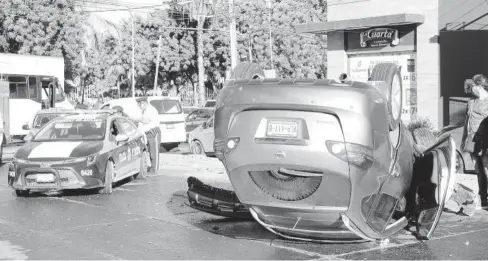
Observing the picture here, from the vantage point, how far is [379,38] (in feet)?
75.8

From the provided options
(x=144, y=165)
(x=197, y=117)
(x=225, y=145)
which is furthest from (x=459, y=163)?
(x=197, y=117)

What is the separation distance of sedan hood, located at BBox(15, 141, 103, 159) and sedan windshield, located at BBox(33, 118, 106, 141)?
15.1 inches

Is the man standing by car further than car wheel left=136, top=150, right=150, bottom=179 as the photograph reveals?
Yes

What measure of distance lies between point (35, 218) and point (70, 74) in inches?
1649

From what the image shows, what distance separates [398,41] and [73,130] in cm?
1345

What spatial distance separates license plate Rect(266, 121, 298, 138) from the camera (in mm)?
5855

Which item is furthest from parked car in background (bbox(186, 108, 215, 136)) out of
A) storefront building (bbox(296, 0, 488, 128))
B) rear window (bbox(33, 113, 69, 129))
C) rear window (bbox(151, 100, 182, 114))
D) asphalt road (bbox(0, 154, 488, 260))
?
asphalt road (bbox(0, 154, 488, 260))

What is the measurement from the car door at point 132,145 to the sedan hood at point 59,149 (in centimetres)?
A: 116

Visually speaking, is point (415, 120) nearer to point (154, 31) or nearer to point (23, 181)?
point (23, 181)

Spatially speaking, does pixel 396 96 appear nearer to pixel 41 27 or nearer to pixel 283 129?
pixel 283 129

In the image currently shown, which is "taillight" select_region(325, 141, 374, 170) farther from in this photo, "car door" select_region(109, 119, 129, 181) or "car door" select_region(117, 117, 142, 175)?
"car door" select_region(117, 117, 142, 175)

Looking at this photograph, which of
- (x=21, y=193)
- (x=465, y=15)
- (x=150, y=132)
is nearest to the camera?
(x=21, y=193)

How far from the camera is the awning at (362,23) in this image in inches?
836

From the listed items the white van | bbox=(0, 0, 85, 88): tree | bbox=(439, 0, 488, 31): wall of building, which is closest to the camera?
bbox=(439, 0, 488, 31): wall of building
